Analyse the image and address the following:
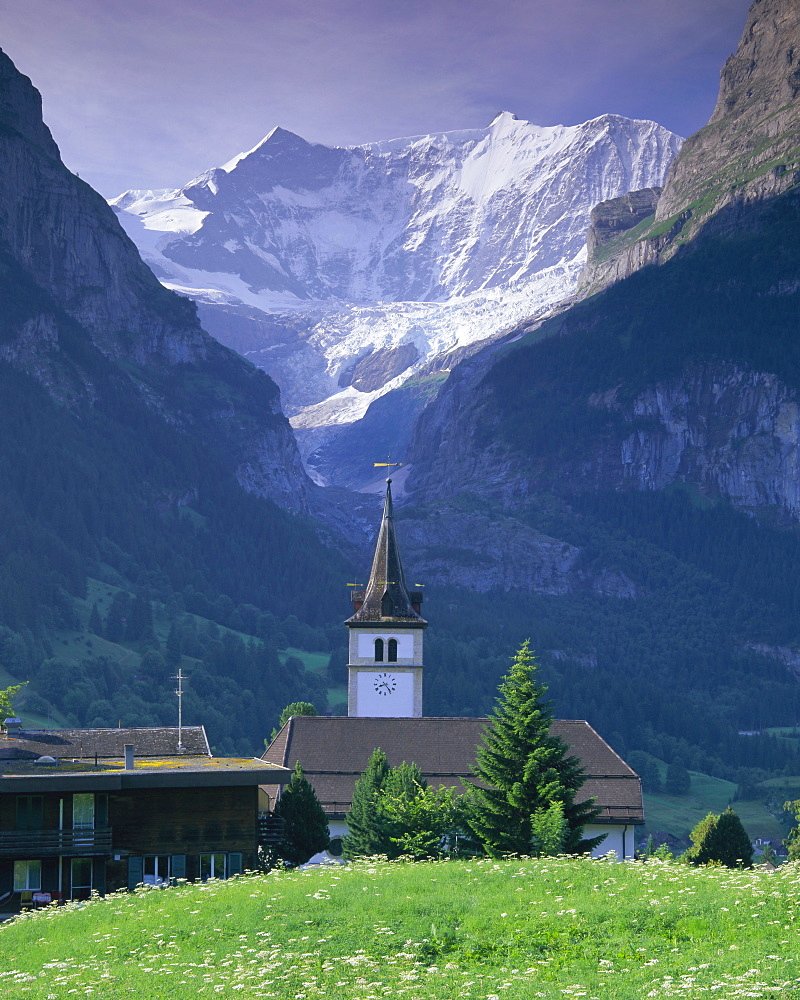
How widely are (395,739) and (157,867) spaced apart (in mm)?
27313

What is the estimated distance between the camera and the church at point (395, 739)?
76.1 meters

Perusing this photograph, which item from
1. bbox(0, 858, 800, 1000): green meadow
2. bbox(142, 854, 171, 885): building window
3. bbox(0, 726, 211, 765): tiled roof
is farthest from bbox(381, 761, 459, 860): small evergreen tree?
bbox(0, 858, 800, 1000): green meadow

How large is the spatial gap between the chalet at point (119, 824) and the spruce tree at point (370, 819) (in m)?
5.60

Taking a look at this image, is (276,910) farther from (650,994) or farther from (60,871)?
(60,871)

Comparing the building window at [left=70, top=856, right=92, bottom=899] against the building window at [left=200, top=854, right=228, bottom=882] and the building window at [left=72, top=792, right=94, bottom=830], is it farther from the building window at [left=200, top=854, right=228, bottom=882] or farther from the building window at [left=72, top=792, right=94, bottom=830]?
the building window at [left=200, top=854, right=228, bottom=882]

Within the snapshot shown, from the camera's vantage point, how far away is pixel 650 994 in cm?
2739

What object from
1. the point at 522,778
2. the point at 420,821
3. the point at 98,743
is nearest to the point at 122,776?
the point at 420,821

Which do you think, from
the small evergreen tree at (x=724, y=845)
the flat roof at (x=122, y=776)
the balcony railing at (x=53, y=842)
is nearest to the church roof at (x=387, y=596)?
the small evergreen tree at (x=724, y=845)

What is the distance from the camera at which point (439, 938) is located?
110 feet

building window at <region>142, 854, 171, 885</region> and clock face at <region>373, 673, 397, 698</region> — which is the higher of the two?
clock face at <region>373, 673, 397, 698</region>

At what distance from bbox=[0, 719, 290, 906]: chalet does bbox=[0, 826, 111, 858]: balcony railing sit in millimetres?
39

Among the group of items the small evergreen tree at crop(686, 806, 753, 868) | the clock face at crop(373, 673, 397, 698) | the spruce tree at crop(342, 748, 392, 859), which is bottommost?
the small evergreen tree at crop(686, 806, 753, 868)

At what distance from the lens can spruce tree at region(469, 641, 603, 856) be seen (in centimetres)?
5406

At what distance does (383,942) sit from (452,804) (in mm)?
26400
